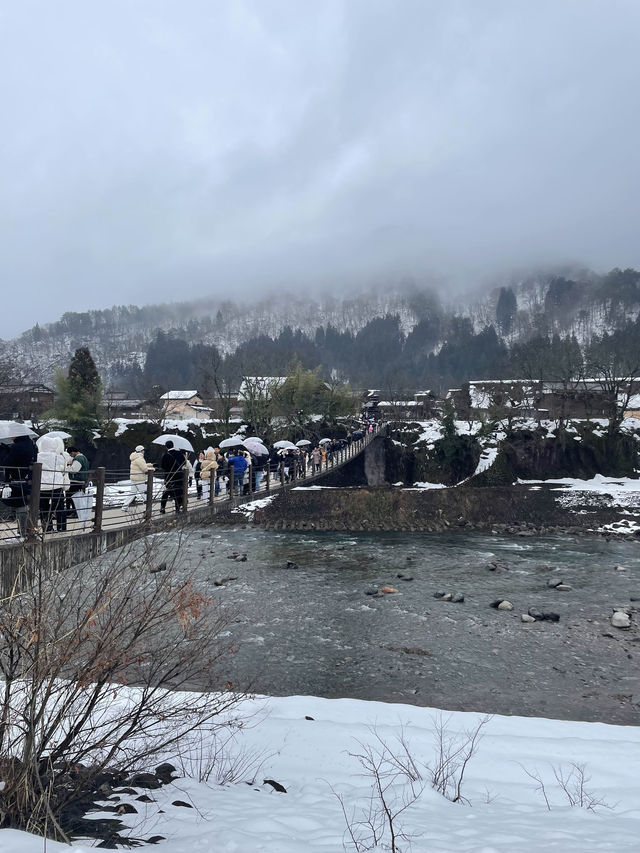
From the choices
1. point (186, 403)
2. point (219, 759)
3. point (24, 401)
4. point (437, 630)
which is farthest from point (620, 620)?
point (186, 403)

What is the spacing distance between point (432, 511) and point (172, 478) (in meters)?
24.4

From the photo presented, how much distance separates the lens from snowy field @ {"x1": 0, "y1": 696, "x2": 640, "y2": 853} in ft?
15.8

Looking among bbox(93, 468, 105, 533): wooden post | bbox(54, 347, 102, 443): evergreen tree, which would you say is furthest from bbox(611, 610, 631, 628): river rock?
bbox(54, 347, 102, 443): evergreen tree

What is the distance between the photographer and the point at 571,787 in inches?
253

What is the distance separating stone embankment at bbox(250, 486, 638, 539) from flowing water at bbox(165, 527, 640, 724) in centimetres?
751

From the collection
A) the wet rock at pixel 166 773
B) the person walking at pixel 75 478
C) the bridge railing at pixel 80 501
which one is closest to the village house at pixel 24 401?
the bridge railing at pixel 80 501

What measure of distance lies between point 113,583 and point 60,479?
372 centimetres

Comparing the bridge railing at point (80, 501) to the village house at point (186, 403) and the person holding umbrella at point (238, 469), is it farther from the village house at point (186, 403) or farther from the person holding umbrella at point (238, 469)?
the village house at point (186, 403)

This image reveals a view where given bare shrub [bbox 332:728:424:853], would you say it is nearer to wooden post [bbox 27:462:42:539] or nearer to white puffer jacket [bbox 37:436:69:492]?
wooden post [bbox 27:462:42:539]

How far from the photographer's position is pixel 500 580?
18297mm

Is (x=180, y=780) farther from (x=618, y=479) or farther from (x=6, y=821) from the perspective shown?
(x=618, y=479)

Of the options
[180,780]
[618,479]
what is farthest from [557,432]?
[180,780]

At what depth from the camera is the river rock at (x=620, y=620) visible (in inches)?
516

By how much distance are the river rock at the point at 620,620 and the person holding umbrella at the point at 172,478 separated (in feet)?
38.4
